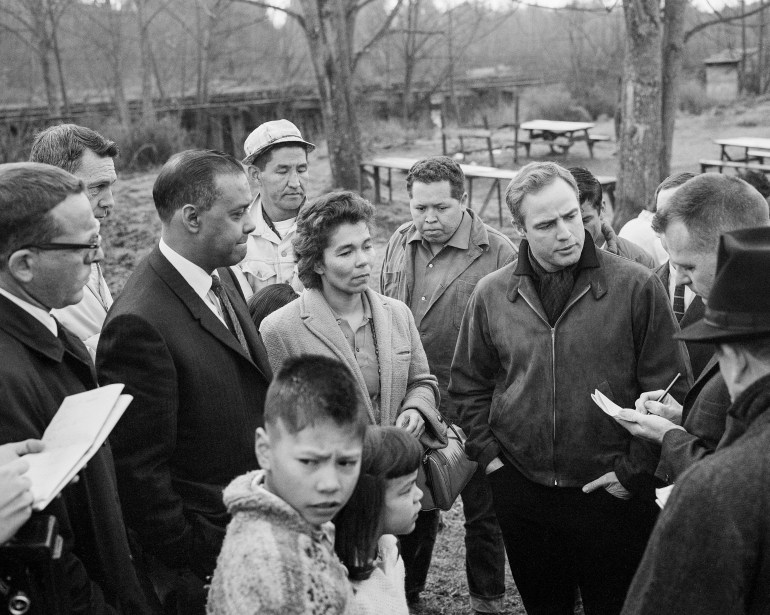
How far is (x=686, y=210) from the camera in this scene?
289cm

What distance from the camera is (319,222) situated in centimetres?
339

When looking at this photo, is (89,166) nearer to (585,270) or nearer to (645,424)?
(585,270)

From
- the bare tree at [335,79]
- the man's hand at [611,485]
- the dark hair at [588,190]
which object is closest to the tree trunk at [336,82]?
the bare tree at [335,79]

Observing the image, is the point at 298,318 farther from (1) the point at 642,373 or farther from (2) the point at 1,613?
(2) the point at 1,613

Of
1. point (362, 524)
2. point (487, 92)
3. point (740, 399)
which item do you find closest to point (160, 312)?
point (362, 524)

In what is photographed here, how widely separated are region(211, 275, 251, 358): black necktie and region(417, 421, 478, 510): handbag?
35.7 inches

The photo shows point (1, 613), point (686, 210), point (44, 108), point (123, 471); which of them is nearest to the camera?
point (1, 613)

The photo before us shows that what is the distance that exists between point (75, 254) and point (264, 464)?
0.78 m

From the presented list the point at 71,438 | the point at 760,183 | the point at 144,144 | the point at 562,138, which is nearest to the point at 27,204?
the point at 71,438

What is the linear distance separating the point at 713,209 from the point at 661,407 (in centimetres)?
69

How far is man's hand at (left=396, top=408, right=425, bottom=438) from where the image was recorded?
329cm

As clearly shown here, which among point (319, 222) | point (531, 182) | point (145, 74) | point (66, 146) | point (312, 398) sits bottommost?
point (312, 398)

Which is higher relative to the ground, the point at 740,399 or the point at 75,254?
the point at 75,254

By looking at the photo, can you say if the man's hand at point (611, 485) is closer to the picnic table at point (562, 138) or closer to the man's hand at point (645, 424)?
the man's hand at point (645, 424)
